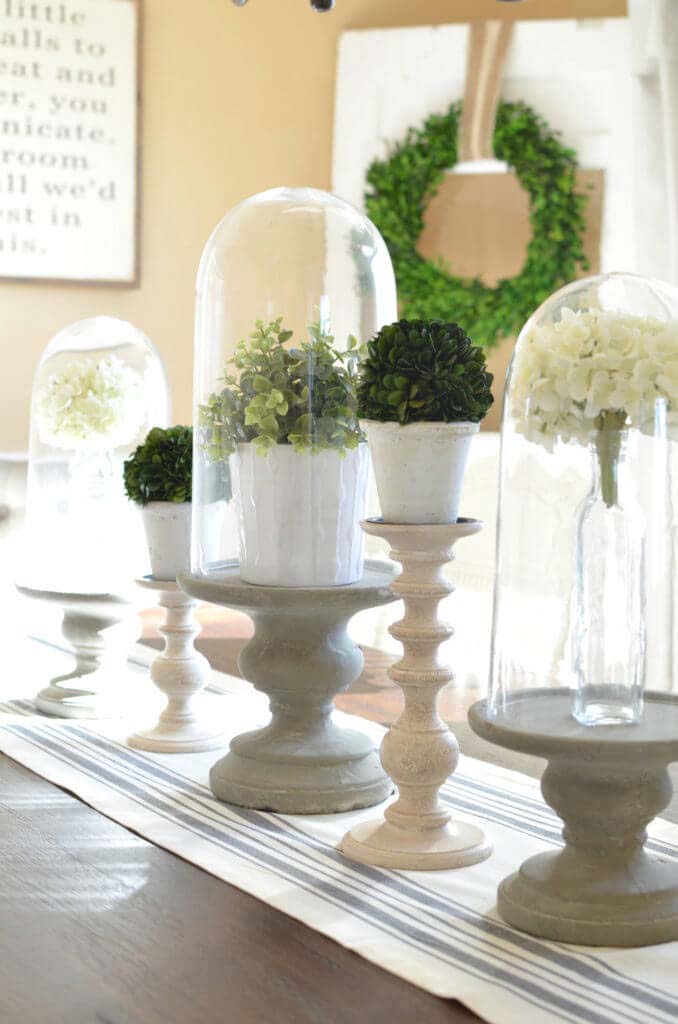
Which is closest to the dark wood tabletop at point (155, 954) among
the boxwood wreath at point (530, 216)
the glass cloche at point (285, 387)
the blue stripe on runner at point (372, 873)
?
the blue stripe on runner at point (372, 873)

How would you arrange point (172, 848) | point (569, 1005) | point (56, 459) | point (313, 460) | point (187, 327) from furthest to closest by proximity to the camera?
point (187, 327) < point (56, 459) < point (313, 460) < point (172, 848) < point (569, 1005)

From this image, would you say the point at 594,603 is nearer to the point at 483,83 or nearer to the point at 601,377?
the point at 601,377

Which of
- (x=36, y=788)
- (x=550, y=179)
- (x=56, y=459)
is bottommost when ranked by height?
(x=36, y=788)

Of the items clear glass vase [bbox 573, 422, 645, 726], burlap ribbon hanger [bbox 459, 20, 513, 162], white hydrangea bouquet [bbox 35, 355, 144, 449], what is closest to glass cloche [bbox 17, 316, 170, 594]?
white hydrangea bouquet [bbox 35, 355, 144, 449]

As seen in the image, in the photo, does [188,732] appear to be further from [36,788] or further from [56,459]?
[56,459]

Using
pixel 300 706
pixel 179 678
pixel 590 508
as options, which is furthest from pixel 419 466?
pixel 179 678

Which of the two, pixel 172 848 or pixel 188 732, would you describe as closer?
pixel 172 848

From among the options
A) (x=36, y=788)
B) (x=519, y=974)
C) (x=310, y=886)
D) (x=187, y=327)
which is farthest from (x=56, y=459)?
(x=187, y=327)

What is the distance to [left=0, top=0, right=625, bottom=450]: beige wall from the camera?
201 inches

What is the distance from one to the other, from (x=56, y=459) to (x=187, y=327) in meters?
2.51

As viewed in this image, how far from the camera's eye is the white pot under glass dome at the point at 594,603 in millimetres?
1461

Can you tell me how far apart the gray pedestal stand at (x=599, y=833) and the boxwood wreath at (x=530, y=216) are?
3.54 m

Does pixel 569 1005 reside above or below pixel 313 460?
below

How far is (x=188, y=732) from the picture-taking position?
7.72 ft
